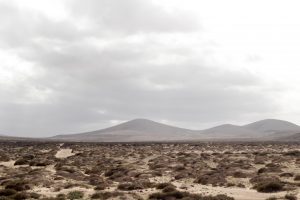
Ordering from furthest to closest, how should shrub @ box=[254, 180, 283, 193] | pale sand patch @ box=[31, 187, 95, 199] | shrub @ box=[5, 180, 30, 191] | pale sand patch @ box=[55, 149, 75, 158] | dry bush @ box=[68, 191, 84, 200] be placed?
1. pale sand patch @ box=[55, 149, 75, 158]
2. shrub @ box=[5, 180, 30, 191]
3. shrub @ box=[254, 180, 283, 193]
4. pale sand patch @ box=[31, 187, 95, 199]
5. dry bush @ box=[68, 191, 84, 200]

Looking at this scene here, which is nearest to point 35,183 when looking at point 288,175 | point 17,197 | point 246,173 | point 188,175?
point 17,197

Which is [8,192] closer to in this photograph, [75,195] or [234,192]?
[75,195]

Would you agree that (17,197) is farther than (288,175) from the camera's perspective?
No

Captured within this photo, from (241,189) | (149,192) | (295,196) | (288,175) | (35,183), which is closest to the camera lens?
(295,196)

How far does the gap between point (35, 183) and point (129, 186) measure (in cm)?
722

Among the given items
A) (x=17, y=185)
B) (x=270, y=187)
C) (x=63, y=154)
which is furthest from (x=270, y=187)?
(x=63, y=154)

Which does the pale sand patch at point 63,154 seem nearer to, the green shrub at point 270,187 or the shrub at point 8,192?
the shrub at point 8,192

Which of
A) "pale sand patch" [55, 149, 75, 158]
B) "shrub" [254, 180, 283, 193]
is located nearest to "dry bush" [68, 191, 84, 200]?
"shrub" [254, 180, 283, 193]

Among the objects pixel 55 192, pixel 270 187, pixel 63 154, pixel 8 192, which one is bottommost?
pixel 55 192

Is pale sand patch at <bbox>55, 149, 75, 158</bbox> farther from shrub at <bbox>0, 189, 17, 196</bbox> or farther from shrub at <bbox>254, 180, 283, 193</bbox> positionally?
shrub at <bbox>254, 180, 283, 193</bbox>

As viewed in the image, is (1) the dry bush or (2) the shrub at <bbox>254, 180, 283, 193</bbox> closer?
(1) the dry bush

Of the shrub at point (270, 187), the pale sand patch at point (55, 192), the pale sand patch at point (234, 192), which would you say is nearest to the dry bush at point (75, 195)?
the pale sand patch at point (55, 192)

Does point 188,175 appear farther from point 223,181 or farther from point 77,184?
point 77,184

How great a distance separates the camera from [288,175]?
3525 centimetres
